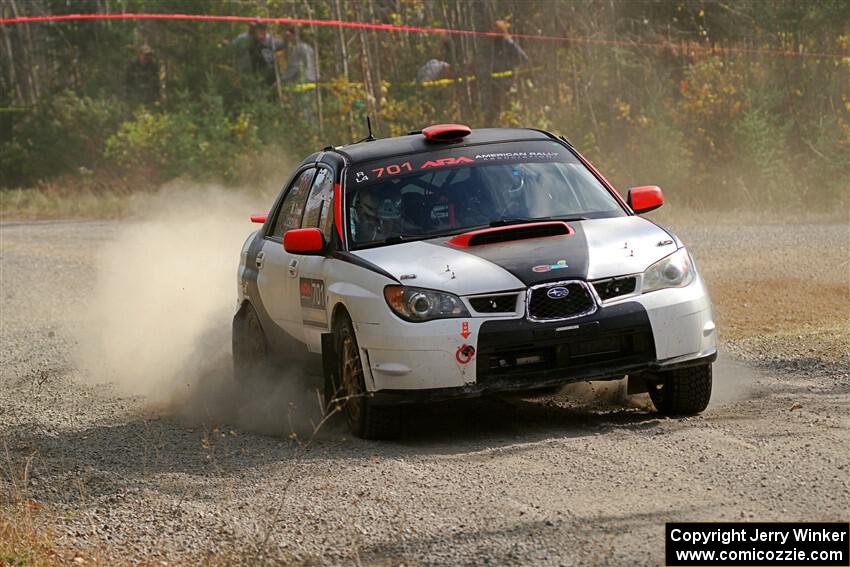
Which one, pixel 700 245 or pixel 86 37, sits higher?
pixel 86 37

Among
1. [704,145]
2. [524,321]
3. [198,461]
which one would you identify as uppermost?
[524,321]

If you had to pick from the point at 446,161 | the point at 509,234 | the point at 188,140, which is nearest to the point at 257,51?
the point at 188,140

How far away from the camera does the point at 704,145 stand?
92.9 feet

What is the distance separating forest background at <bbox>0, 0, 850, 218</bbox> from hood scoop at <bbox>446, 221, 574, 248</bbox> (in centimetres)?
1751

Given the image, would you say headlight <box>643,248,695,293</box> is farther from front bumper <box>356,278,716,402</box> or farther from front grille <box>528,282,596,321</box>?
front grille <box>528,282,596,321</box>

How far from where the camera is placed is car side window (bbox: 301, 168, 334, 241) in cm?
904

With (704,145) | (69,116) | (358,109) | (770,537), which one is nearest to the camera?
(770,537)

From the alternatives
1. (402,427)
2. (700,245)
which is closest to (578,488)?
(402,427)

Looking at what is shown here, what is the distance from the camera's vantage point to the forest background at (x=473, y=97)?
27.5 m

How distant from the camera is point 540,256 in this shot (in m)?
7.88

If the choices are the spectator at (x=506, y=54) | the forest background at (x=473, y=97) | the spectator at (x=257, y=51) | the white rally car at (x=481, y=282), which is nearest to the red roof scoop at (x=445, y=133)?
the white rally car at (x=481, y=282)

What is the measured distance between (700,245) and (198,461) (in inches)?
501

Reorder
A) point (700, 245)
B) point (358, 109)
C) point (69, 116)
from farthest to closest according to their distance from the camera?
point (69, 116)
point (358, 109)
point (700, 245)

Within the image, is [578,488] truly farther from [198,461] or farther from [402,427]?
[198,461]
